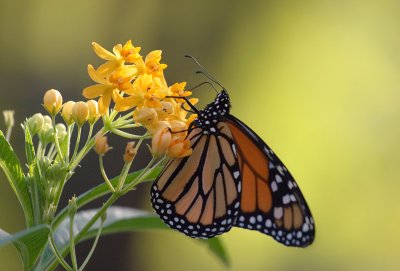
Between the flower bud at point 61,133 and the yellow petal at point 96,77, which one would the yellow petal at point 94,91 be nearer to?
the yellow petal at point 96,77

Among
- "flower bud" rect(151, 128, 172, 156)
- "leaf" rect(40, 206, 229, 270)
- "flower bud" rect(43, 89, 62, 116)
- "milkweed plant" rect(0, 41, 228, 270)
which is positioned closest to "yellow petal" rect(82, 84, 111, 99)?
"milkweed plant" rect(0, 41, 228, 270)

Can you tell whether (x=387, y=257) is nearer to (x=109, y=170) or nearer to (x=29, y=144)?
(x=109, y=170)

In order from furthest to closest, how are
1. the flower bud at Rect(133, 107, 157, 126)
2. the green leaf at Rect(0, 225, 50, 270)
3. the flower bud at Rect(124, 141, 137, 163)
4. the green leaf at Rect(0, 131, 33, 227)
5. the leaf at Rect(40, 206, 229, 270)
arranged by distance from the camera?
the leaf at Rect(40, 206, 229, 270), the flower bud at Rect(133, 107, 157, 126), the flower bud at Rect(124, 141, 137, 163), the green leaf at Rect(0, 131, 33, 227), the green leaf at Rect(0, 225, 50, 270)

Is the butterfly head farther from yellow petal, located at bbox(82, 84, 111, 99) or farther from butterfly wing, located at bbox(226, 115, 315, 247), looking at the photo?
yellow petal, located at bbox(82, 84, 111, 99)

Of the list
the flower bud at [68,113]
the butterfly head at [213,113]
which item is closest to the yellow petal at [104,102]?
the flower bud at [68,113]

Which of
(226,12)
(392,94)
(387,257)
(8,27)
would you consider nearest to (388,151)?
(392,94)
